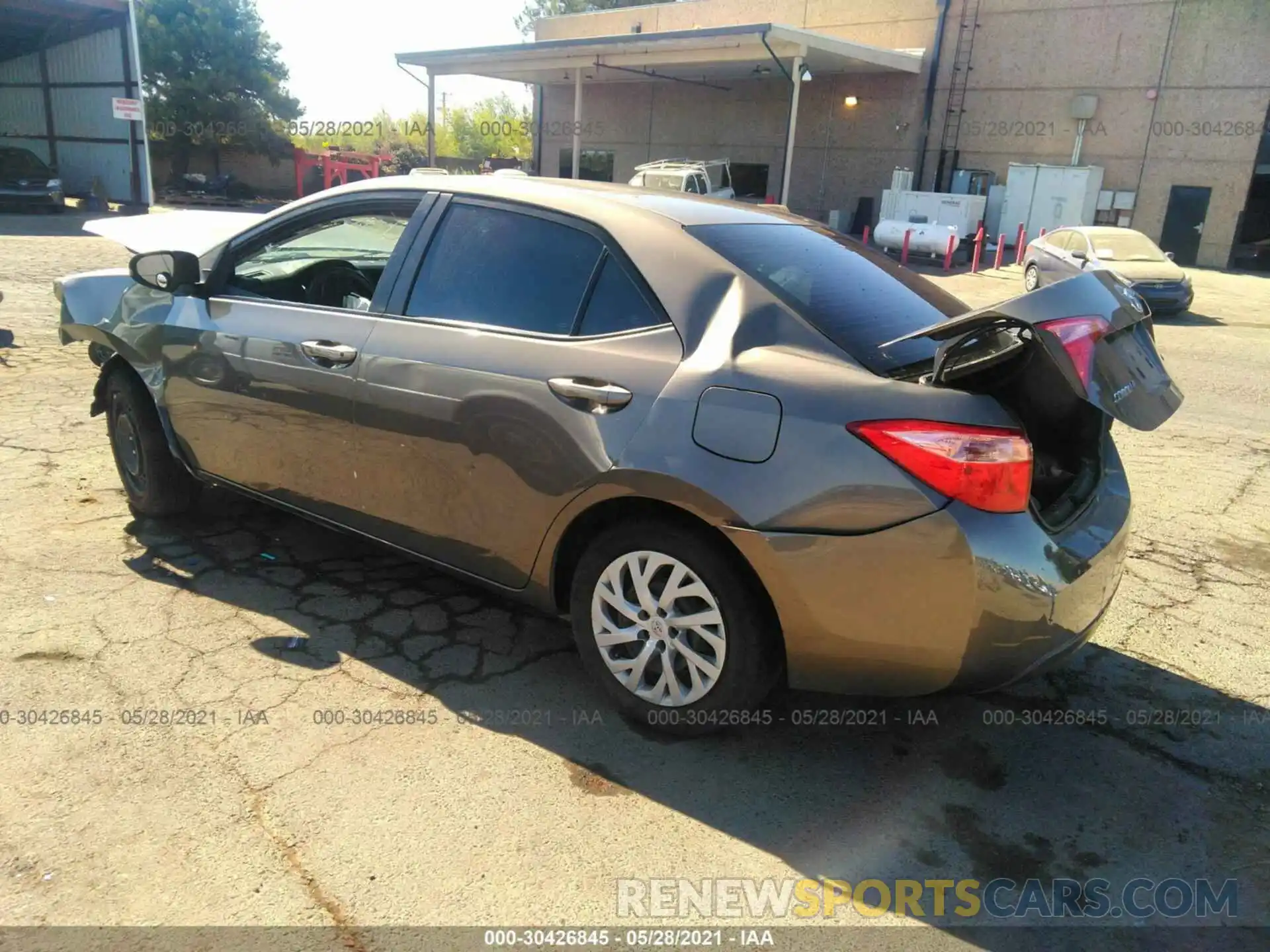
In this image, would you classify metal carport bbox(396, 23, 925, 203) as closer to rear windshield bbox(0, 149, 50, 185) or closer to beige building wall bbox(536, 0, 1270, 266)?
beige building wall bbox(536, 0, 1270, 266)

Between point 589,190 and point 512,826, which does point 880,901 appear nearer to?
point 512,826

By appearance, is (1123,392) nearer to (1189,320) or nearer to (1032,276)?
(1189,320)

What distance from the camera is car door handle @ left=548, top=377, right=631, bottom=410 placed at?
8.95 feet

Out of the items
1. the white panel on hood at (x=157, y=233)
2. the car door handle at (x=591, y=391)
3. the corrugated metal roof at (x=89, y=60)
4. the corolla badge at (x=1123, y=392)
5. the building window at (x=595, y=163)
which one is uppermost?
the corrugated metal roof at (x=89, y=60)

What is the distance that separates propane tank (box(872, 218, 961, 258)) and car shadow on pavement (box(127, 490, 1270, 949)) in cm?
1849

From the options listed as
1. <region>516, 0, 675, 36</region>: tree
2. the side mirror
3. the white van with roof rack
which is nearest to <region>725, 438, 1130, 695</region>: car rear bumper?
the side mirror

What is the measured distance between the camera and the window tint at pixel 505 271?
9.87 ft

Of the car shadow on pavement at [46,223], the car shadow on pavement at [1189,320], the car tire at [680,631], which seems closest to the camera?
the car tire at [680,631]

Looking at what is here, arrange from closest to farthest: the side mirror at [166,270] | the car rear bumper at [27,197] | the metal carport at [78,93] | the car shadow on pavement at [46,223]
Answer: the side mirror at [166,270] → the car shadow on pavement at [46,223] → the car rear bumper at [27,197] → the metal carport at [78,93]

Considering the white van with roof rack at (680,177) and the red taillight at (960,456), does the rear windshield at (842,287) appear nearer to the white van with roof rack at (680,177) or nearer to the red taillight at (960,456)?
the red taillight at (960,456)

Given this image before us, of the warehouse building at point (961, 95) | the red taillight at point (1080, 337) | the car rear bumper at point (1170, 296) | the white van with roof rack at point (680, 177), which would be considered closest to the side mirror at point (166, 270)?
the red taillight at point (1080, 337)

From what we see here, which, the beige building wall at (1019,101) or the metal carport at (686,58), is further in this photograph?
the beige building wall at (1019,101)

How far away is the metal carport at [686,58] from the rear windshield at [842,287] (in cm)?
1780

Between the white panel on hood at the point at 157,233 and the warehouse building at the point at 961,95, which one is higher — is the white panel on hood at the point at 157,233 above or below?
below
